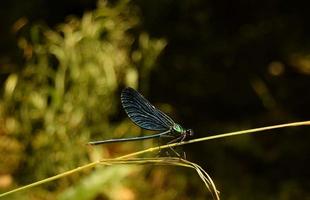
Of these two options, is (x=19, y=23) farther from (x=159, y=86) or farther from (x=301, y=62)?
(x=301, y=62)

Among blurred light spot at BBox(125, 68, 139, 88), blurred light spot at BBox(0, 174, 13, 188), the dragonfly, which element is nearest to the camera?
the dragonfly

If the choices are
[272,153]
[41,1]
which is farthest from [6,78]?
[272,153]

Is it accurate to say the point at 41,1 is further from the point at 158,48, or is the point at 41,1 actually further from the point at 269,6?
the point at 269,6

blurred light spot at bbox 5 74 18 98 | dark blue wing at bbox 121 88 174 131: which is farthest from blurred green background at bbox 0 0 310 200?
dark blue wing at bbox 121 88 174 131

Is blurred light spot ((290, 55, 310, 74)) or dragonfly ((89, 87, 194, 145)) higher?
blurred light spot ((290, 55, 310, 74))

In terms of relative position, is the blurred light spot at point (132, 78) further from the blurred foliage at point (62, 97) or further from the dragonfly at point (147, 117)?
the dragonfly at point (147, 117)

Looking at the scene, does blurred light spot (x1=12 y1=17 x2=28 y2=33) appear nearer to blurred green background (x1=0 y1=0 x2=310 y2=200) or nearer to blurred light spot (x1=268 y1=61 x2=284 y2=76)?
blurred green background (x1=0 y1=0 x2=310 y2=200)
